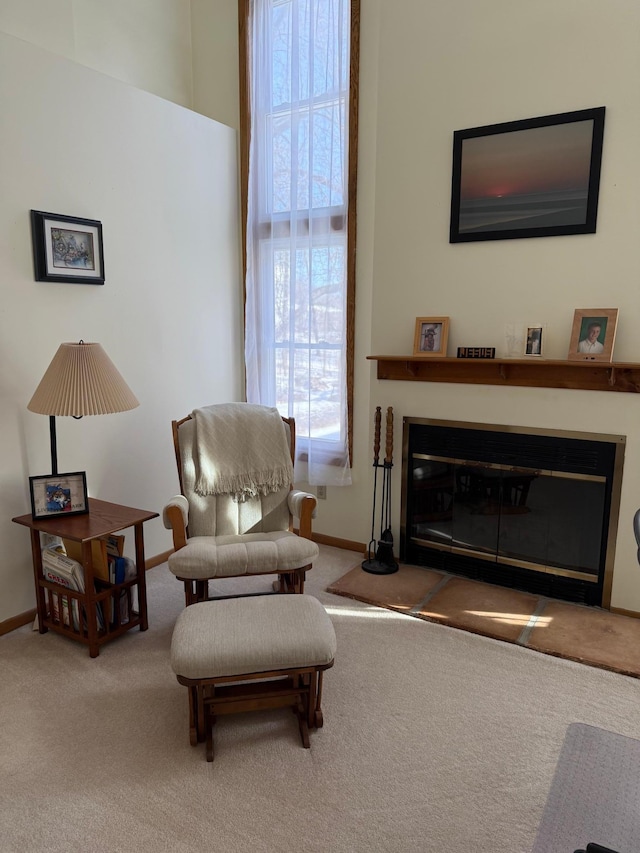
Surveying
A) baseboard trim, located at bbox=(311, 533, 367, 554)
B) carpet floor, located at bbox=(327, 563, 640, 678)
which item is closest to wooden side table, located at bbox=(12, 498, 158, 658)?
carpet floor, located at bbox=(327, 563, 640, 678)

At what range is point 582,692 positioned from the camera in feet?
7.56

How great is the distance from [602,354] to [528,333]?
1.20ft

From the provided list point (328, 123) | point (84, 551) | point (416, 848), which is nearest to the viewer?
point (416, 848)

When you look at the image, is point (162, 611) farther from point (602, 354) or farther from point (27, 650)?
point (602, 354)

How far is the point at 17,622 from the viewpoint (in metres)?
2.77

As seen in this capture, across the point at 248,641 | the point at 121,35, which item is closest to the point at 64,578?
the point at 248,641

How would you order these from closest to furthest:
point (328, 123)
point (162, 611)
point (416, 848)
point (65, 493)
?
point (416, 848), point (65, 493), point (162, 611), point (328, 123)

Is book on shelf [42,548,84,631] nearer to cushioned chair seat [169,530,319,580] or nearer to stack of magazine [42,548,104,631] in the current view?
stack of magazine [42,548,104,631]

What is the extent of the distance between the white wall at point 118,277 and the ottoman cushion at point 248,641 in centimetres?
128

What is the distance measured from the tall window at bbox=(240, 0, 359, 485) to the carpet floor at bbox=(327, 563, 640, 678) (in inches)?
29.4

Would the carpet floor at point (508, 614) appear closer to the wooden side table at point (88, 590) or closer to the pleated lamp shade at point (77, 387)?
the wooden side table at point (88, 590)

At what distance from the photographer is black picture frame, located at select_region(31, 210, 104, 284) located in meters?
2.72

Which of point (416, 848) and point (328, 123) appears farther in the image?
point (328, 123)

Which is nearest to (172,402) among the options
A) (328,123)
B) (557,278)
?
(328,123)
